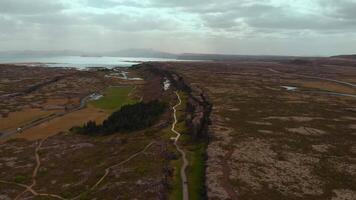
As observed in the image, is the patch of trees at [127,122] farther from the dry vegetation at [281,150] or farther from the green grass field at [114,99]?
the green grass field at [114,99]

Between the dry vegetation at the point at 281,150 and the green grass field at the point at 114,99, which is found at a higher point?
the dry vegetation at the point at 281,150

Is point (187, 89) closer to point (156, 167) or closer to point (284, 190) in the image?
point (156, 167)

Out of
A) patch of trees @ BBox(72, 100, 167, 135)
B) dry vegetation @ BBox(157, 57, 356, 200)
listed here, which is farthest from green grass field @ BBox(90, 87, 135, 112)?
dry vegetation @ BBox(157, 57, 356, 200)

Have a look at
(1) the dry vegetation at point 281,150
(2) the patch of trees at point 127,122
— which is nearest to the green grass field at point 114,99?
(2) the patch of trees at point 127,122

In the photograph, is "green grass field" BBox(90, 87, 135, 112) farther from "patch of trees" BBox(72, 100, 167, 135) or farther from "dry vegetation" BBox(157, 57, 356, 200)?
"dry vegetation" BBox(157, 57, 356, 200)

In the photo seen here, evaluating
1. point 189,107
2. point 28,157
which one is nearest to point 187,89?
point 189,107
